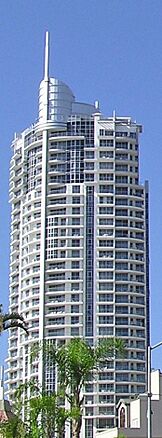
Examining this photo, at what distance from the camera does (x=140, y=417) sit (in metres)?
85.3

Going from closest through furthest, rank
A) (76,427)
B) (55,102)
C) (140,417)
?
(76,427)
(140,417)
(55,102)

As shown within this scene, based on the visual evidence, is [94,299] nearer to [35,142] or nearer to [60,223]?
[60,223]

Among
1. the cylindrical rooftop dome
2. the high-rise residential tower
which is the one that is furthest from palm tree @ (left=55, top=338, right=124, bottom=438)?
the cylindrical rooftop dome

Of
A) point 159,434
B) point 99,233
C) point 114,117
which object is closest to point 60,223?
point 99,233

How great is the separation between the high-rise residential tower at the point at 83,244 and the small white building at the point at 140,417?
138 feet

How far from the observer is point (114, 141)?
14288cm

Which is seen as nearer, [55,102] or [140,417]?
[140,417]

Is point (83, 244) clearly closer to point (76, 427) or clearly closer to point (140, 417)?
point (140, 417)

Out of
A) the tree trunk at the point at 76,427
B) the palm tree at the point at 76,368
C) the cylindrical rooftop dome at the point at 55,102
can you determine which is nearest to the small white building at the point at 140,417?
the tree trunk at the point at 76,427

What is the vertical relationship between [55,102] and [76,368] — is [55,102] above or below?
above

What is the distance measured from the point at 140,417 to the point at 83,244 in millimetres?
55190

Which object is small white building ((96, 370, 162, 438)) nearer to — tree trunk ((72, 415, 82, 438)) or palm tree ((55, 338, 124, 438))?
tree trunk ((72, 415, 82, 438))

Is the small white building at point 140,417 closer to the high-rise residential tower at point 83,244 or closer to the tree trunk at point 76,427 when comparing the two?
the tree trunk at point 76,427

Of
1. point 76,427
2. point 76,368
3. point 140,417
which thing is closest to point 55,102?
point 140,417
